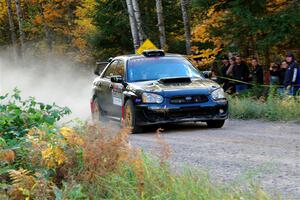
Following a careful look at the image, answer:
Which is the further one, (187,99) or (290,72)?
(290,72)

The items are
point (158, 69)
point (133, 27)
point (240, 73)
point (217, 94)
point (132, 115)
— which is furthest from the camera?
point (133, 27)

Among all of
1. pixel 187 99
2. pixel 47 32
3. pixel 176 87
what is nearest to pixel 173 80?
pixel 176 87

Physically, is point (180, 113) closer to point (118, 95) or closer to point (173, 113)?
point (173, 113)

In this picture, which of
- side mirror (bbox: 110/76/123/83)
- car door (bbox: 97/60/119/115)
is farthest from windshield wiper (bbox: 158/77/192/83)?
car door (bbox: 97/60/119/115)

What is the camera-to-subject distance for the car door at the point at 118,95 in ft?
50.9

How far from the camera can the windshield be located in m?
15.6

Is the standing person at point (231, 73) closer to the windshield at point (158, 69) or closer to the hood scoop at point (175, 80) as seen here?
the windshield at point (158, 69)

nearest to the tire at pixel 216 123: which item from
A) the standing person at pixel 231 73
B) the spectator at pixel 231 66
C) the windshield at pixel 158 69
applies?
the windshield at pixel 158 69

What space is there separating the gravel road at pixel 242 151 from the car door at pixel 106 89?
1.63 metres

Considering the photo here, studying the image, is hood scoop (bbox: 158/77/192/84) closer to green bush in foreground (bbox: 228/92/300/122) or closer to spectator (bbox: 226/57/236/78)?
green bush in foreground (bbox: 228/92/300/122)

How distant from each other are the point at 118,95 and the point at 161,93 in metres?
1.51

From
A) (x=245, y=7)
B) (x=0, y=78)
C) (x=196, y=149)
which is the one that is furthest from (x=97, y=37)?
(x=196, y=149)

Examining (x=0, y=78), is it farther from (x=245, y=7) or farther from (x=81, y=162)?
(x=81, y=162)

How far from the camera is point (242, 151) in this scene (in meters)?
10.4
